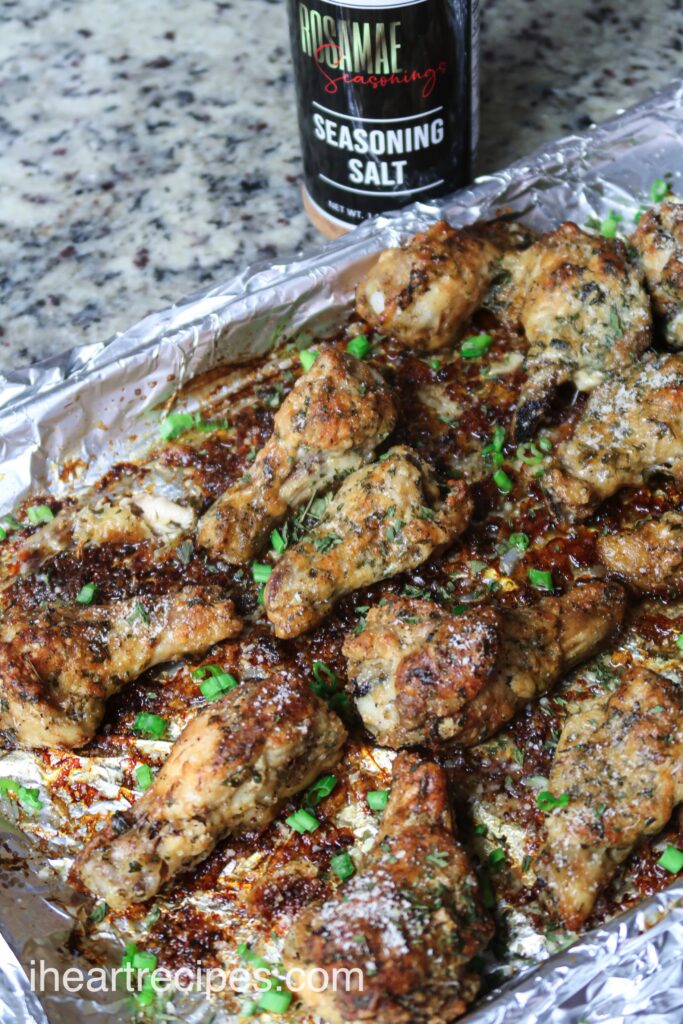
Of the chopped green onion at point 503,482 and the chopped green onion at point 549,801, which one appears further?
the chopped green onion at point 503,482

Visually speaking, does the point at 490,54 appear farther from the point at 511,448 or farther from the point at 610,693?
the point at 610,693

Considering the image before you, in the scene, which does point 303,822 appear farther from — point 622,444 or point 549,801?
point 622,444

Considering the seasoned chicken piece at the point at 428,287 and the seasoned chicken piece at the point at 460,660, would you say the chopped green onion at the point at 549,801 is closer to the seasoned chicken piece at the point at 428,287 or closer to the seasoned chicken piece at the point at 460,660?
the seasoned chicken piece at the point at 460,660

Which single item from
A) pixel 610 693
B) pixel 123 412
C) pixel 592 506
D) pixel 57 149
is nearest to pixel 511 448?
pixel 592 506

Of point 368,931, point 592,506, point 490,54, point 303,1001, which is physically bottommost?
point 303,1001

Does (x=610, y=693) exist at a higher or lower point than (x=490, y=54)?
lower

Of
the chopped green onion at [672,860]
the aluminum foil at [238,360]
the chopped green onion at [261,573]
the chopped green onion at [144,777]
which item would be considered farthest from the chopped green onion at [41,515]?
the chopped green onion at [672,860]
